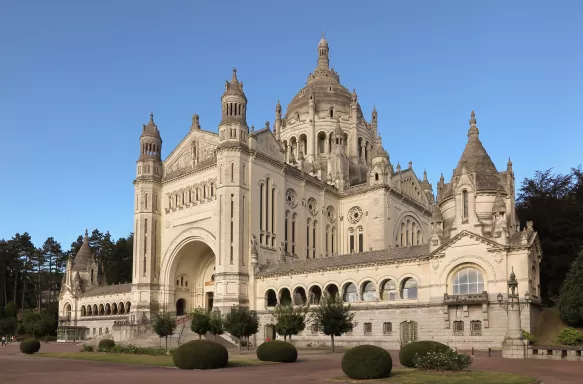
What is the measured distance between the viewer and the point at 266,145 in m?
70.9

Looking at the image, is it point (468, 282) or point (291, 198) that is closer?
point (468, 282)

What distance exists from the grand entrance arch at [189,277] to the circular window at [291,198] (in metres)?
11.0

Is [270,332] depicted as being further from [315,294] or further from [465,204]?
[465,204]

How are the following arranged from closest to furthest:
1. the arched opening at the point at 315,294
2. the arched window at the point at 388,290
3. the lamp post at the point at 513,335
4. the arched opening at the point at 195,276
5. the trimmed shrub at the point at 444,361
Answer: the trimmed shrub at the point at 444,361, the lamp post at the point at 513,335, the arched window at the point at 388,290, the arched opening at the point at 315,294, the arched opening at the point at 195,276

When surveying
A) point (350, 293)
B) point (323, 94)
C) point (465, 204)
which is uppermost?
point (323, 94)

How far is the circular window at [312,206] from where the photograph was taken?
252ft

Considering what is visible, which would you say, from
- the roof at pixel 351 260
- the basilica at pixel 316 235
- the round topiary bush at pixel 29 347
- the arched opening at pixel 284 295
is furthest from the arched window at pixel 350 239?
the round topiary bush at pixel 29 347

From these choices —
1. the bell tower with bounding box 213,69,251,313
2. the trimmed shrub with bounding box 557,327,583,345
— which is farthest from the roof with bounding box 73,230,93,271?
the trimmed shrub with bounding box 557,327,583,345

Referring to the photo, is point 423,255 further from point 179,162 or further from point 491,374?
point 179,162

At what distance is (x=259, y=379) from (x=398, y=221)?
57061mm

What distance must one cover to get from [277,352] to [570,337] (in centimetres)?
2004

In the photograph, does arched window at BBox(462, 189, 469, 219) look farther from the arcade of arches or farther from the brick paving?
the arcade of arches

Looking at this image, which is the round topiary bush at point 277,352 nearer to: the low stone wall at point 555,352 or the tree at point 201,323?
the tree at point 201,323

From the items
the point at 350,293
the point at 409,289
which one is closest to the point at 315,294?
the point at 350,293
